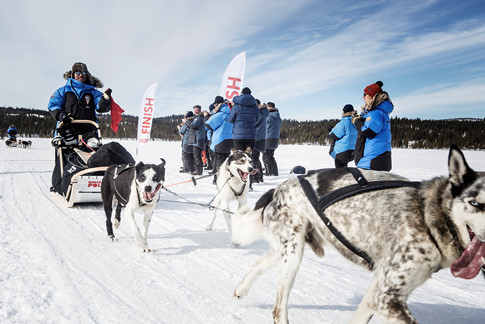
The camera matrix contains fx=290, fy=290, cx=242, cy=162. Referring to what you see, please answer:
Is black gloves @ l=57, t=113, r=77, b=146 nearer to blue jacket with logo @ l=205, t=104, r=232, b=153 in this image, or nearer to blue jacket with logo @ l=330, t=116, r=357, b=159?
blue jacket with logo @ l=205, t=104, r=232, b=153

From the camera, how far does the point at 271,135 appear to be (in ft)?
32.3

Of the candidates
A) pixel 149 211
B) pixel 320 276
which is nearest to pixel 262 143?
pixel 149 211

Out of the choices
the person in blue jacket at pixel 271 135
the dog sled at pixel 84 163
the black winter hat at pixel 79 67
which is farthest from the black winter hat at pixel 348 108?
the black winter hat at pixel 79 67

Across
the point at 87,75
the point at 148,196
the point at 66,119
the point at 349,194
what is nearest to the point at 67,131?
the point at 66,119

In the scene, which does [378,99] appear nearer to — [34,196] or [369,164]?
[369,164]

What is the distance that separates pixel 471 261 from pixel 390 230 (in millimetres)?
366

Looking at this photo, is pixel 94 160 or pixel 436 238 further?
pixel 94 160

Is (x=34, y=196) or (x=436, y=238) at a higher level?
(x=436, y=238)

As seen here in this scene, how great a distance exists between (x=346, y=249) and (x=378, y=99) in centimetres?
252

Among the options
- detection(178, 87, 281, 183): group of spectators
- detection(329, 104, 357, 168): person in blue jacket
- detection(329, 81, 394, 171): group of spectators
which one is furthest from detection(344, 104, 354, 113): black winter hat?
detection(329, 81, 394, 171): group of spectators

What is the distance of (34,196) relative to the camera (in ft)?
18.4

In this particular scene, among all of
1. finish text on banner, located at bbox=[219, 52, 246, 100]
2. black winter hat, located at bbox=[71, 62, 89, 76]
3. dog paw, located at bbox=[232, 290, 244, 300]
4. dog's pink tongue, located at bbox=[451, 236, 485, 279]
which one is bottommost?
dog paw, located at bbox=[232, 290, 244, 300]

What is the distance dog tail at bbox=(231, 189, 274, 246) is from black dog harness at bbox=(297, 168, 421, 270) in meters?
0.47

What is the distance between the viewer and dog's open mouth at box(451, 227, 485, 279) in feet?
4.48
